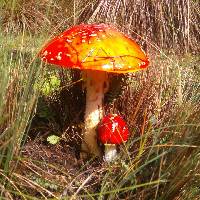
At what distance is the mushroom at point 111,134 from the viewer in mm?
2381

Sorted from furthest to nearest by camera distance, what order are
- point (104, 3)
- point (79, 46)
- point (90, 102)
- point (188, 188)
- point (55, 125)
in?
point (104, 3)
point (55, 125)
point (90, 102)
point (79, 46)
point (188, 188)

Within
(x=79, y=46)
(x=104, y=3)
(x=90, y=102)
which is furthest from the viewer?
(x=104, y=3)

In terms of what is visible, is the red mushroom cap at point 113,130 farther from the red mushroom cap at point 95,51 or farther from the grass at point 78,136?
the red mushroom cap at point 95,51

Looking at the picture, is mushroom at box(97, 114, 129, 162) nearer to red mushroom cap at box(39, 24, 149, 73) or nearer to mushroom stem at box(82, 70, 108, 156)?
mushroom stem at box(82, 70, 108, 156)

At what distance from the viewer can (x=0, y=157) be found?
80.8 inches

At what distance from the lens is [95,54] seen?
7.35 ft

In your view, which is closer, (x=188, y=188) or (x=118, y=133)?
(x=188, y=188)

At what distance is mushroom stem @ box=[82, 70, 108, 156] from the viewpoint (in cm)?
253

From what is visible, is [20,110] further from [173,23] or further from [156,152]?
[173,23]

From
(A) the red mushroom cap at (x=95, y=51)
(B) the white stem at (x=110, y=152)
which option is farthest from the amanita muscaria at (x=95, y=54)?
(B) the white stem at (x=110, y=152)

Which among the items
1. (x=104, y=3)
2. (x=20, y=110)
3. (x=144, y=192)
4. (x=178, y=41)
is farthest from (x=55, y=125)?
(x=178, y=41)

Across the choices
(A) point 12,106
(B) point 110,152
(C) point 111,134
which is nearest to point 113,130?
(C) point 111,134

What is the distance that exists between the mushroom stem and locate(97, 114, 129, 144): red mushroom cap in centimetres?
14

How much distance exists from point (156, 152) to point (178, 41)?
3.29 metres
